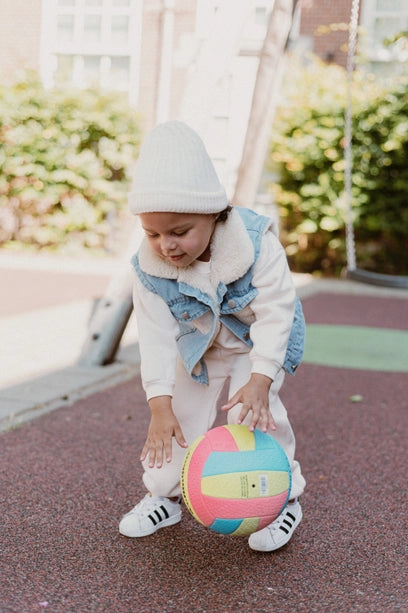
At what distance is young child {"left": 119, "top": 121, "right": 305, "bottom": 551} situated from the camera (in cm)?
244

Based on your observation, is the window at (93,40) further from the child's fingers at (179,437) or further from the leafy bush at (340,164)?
the child's fingers at (179,437)

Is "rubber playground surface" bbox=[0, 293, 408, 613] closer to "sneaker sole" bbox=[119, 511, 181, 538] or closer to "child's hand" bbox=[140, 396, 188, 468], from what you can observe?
"sneaker sole" bbox=[119, 511, 181, 538]

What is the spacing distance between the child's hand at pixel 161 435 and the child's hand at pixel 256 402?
205 mm

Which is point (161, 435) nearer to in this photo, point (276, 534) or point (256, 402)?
point (256, 402)

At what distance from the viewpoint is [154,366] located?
269 cm

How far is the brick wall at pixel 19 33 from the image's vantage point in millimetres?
14008

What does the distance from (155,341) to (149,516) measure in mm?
598

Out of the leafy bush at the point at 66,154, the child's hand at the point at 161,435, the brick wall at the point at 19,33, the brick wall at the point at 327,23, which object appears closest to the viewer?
the child's hand at the point at 161,435

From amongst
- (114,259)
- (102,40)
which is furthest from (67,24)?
(114,259)

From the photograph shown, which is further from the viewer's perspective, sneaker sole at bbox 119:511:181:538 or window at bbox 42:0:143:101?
window at bbox 42:0:143:101

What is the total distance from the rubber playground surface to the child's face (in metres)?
0.95

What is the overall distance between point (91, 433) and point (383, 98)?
7.70m

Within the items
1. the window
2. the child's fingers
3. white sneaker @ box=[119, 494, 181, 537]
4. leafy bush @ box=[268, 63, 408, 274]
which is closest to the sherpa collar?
the child's fingers

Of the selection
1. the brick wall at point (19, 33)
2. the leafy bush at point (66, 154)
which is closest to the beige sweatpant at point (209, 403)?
the leafy bush at point (66, 154)
